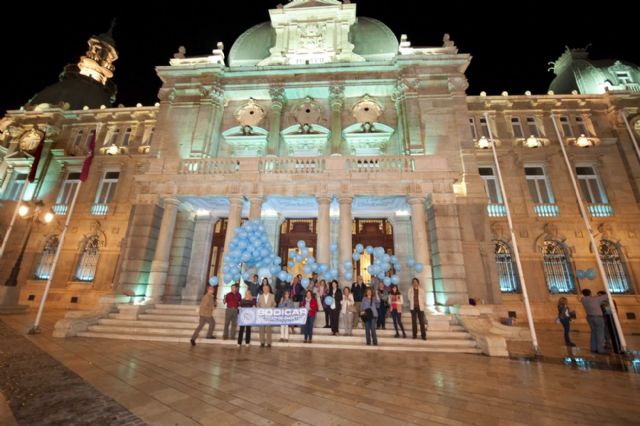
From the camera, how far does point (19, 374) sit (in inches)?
222

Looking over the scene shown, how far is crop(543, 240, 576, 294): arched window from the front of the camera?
18.3 metres

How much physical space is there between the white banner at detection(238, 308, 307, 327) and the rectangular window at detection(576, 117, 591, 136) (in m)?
25.6

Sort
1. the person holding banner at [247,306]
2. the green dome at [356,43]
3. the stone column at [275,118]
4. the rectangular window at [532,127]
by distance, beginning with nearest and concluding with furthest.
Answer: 1. the person holding banner at [247,306]
2. the stone column at [275,118]
3. the green dome at [356,43]
4. the rectangular window at [532,127]

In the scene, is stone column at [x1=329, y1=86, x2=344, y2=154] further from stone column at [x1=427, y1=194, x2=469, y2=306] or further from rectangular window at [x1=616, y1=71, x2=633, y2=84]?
rectangular window at [x1=616, y1=71, x2=633, y2=84]

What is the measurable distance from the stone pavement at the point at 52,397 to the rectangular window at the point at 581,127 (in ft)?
98.6

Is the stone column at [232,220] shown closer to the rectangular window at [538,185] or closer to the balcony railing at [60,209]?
the balcony railing at [60,209]

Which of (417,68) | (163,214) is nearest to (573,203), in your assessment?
(417,68)

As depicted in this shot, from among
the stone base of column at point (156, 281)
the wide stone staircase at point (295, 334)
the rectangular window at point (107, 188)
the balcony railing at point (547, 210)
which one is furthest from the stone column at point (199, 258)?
the balcony railing at point (547, 210)

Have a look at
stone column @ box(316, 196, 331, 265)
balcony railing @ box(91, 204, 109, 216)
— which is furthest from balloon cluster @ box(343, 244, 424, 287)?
balcony railing @ box(91, 204, 109, 216)

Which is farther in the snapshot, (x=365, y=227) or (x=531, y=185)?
(x=531, y=185)

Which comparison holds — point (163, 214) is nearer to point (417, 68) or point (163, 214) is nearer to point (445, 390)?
point (445, 390)

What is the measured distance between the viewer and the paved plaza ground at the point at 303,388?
400 cm

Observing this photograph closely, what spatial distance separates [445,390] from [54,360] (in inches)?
348

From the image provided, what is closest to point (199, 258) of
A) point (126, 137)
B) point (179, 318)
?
point (179, 318)
